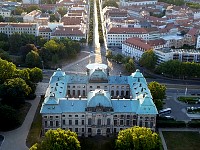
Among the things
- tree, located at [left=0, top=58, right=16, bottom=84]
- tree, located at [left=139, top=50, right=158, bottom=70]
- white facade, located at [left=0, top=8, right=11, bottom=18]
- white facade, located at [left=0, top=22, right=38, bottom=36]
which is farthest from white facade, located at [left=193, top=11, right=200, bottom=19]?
tree, located at [left=0, top=58, right=16, bottom=84]

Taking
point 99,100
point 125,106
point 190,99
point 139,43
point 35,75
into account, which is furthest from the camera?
point 139,43

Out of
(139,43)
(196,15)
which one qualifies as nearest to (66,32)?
(139,43)

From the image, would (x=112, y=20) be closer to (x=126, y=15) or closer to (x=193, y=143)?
(x=126, y=15)

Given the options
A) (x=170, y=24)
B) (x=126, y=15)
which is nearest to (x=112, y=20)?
(x=126, y=15)

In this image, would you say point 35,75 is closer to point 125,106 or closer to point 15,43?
point 125,106

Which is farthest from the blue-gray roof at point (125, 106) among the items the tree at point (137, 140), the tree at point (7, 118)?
the tree at point (7, 118)

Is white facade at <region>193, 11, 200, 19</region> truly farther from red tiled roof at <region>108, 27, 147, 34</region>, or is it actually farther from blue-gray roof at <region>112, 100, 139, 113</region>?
blue-gray roof at <region>112, 100, 139, 113</region>
